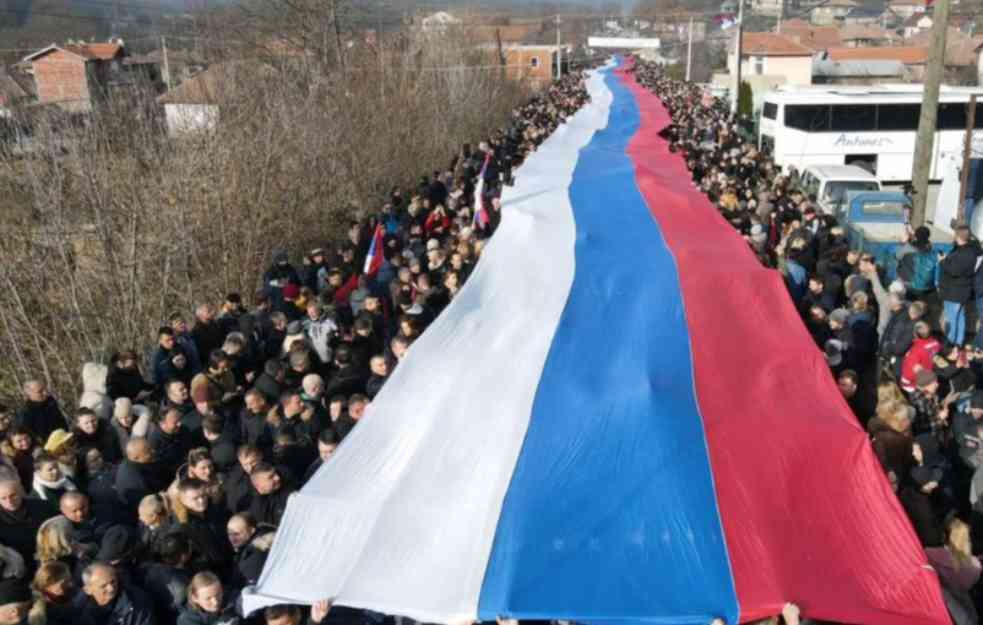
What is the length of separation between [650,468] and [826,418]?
117 cm

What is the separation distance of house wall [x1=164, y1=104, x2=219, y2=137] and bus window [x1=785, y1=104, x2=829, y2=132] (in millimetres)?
14315

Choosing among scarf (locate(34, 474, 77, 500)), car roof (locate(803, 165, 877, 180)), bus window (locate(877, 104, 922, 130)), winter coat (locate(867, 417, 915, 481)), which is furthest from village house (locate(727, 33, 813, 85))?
scarf (locate(34, 474, 77, 500))

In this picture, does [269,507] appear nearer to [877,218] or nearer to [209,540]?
[209,540]

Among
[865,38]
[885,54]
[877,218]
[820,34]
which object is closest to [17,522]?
[877,218]

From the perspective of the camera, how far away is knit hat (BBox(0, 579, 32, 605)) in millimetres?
3992

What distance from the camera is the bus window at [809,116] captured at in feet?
68.3

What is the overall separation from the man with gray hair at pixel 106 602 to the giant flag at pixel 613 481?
2.04 ft

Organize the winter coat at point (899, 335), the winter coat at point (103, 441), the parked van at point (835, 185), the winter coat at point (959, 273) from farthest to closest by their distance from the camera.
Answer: the parked van at point (835, 185) < the winter coat at point (959, 273) < the winter coat at point (899, 335) < the winter coat at point (103, 441)

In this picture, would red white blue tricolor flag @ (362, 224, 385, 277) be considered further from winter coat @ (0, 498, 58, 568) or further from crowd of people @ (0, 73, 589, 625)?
winter coat @ (0, 498, 58, 568)

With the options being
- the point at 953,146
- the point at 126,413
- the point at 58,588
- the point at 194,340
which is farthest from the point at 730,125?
the point at 58,588

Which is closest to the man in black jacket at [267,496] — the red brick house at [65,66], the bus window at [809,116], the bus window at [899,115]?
the red brick house at [65,66]

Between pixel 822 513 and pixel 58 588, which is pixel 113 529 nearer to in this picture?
pixel 58 588

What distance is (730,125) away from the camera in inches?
876

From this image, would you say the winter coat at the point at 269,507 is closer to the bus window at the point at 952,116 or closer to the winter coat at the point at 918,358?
the winter coat at the point at 918,358
